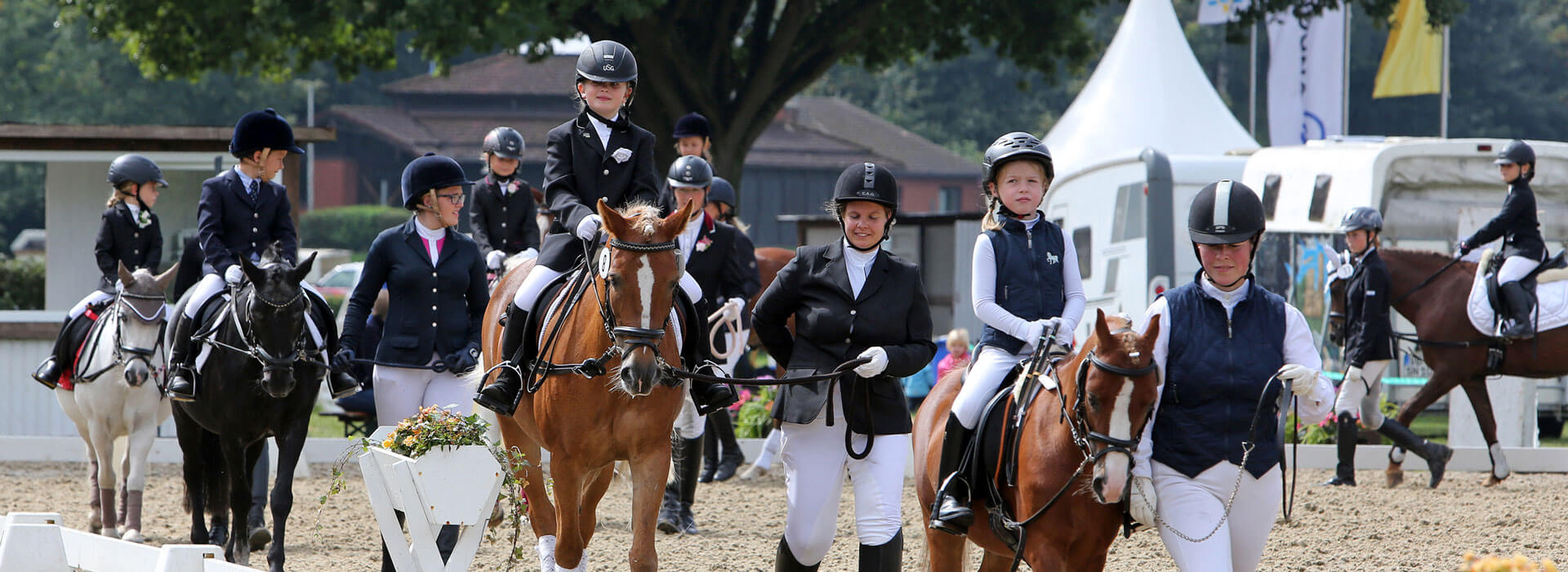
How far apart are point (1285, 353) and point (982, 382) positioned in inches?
41.9

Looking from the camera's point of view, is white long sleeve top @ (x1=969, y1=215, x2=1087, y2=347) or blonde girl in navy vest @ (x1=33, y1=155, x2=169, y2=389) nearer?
white long sleeve top @ (x1=969, y1=215, x2=1087, y2=347)

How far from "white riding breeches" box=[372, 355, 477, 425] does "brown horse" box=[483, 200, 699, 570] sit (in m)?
1.19

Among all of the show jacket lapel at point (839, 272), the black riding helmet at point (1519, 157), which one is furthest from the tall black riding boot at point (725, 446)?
the black riding helmet at point (1519, 157)

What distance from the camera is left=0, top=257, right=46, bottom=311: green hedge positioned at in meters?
14.2

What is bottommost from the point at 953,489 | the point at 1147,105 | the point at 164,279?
the point at 953,489

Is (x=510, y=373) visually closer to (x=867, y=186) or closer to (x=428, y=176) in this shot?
(x=428, y=176)

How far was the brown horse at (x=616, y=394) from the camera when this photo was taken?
5195 millimetres

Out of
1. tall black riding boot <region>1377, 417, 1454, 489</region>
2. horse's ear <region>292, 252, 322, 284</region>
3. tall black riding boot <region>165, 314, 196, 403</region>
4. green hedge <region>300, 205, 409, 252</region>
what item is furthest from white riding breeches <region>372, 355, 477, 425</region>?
green hedge <region>300, 205, 409, 252</region>

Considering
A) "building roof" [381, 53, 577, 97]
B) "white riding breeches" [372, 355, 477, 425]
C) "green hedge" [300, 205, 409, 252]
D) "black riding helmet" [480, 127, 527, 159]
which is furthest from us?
"building roof" [381, 53, 577, 97]

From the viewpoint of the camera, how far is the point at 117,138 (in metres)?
12.5

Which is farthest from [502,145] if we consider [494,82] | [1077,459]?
[494,82]

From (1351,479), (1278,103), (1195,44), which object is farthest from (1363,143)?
(1195,44)

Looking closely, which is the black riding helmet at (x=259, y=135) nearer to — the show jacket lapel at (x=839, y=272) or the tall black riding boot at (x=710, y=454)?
the show jacket lapel at (x=839, y=272)

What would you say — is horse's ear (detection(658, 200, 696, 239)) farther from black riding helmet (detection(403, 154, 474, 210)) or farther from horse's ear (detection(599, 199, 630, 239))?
black riding helmet (detection(403, 154, 474, 210))
